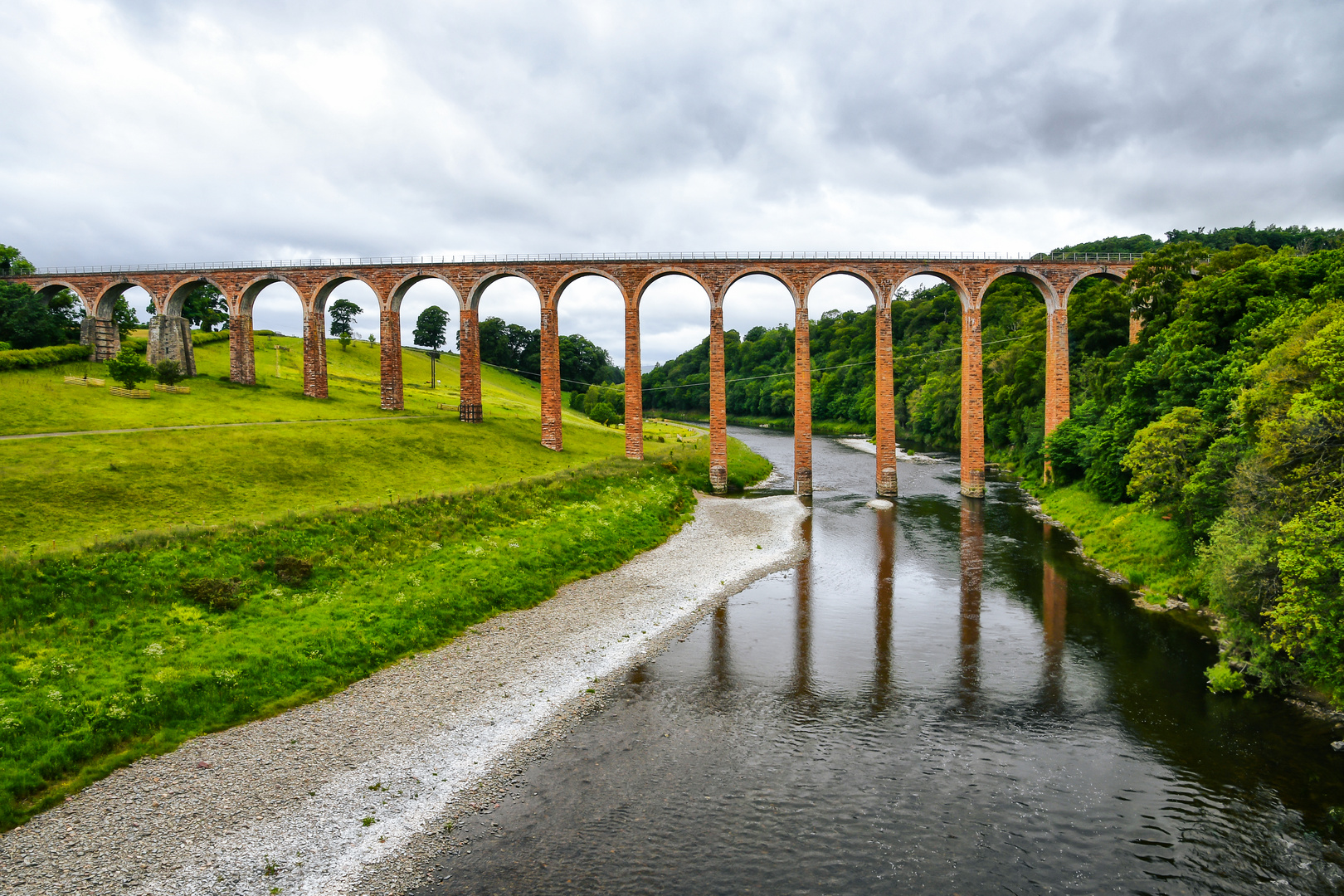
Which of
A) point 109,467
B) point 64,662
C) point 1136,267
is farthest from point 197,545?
point 1136,267

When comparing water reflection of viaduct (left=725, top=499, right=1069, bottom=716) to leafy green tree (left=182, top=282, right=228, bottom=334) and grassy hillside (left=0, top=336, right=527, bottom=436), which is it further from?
leafy green tree (left=182, top=282, right=228, bottom=334)

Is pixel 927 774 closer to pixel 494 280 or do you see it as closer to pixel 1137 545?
pixel 1137 545

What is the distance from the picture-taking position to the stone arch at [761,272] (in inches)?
1914

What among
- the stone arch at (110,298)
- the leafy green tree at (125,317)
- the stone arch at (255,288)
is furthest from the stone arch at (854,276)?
A: the leafy green tree at (125,317)

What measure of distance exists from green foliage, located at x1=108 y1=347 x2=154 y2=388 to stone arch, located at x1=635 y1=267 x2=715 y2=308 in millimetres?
33246

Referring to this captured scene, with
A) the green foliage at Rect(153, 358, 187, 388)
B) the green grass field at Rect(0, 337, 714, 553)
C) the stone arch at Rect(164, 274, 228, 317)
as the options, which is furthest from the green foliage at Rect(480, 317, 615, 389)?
the green foliage at Rect(153, 358, 187, 388)

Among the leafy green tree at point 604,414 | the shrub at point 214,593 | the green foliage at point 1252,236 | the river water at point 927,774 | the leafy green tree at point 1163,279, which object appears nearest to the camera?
the river water at point 927,774

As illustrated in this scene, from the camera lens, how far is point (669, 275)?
5025 cm

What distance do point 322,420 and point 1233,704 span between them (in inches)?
1883

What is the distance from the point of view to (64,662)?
1556cm

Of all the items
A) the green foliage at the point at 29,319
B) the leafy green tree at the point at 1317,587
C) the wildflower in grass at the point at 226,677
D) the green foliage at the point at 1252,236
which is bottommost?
the wildflower in grass at the point at 226,677

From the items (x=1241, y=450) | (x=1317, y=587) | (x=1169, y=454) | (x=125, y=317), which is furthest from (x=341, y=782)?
(x=125, y=317)

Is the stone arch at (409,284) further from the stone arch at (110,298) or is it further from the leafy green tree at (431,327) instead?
the leafy green tree at (431,327)

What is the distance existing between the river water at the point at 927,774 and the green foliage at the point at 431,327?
95.9m
